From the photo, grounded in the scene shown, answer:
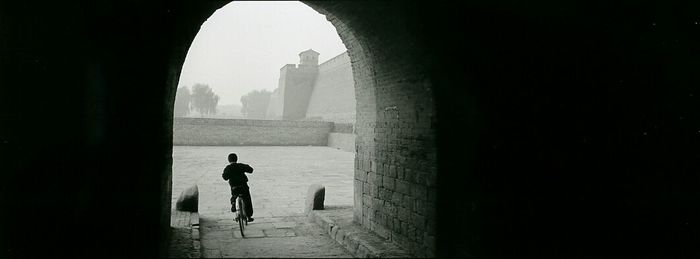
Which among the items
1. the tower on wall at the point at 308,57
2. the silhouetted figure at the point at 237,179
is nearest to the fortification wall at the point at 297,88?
the tower on wall at the point at 308,57

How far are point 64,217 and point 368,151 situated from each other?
12.7 feet

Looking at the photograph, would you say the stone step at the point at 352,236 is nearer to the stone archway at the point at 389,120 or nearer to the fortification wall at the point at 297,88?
the stone archway at the point at 389,120

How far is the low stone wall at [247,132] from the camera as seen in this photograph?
2927 cm

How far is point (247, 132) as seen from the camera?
3111 cm

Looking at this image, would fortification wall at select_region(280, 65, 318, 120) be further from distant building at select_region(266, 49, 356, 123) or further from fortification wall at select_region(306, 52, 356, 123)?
fortification wall at select_region(306, 52, 356, 123)

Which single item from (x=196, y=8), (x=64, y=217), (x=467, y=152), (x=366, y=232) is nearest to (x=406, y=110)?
(x=467, y=152)

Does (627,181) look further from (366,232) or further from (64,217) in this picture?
(64,217)

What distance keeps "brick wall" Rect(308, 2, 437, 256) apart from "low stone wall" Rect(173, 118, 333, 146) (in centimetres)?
2476

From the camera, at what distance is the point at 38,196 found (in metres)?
3.47

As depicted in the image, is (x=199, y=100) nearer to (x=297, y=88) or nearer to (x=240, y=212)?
(x=297, y=88)

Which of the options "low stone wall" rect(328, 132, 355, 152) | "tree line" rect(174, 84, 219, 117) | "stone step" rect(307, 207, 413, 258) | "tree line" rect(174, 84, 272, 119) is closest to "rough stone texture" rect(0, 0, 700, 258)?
"stone step" rect(307, 207, 413, 258)

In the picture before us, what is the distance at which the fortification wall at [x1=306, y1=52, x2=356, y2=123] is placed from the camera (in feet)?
130

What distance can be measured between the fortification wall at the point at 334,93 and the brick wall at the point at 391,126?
30.6 metres

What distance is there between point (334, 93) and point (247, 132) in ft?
43.8
